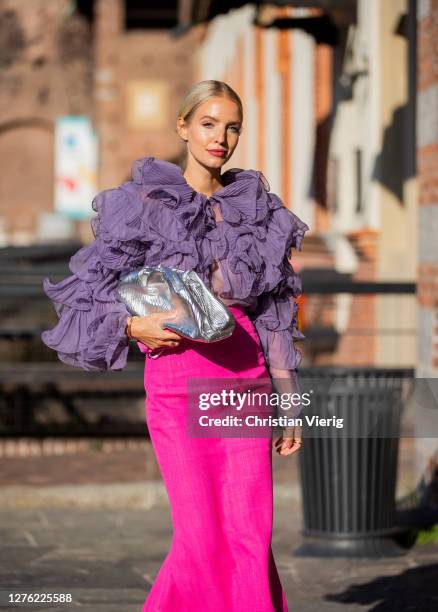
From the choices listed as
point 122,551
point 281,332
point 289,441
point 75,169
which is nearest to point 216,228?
point 281,332

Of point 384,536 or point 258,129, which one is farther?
point 258,129

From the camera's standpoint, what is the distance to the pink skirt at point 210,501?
4.39 metres

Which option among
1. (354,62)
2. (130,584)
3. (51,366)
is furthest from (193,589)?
(354,62)

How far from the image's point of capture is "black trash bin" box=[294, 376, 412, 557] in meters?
7.57

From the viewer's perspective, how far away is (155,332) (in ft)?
14.3

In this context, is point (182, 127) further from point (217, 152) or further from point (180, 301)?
point (180, 301)

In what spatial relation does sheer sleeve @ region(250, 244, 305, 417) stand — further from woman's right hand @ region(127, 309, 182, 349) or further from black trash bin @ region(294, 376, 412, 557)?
black trash bin @ region(294, 376, 412, 557)

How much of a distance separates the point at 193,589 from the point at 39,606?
2.10m

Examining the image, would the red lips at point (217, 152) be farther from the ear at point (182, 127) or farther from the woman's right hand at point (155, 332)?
the woman's right hand at point (155, 332)

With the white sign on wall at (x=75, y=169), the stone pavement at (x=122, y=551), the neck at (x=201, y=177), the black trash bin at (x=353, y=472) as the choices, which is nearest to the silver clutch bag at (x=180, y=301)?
the neck at (x=201, y=177)

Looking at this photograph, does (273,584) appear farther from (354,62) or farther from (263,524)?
(354,62)

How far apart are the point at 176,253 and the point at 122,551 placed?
386 cm

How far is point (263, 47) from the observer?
82.0ft

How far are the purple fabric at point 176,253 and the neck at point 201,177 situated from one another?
5 cm
